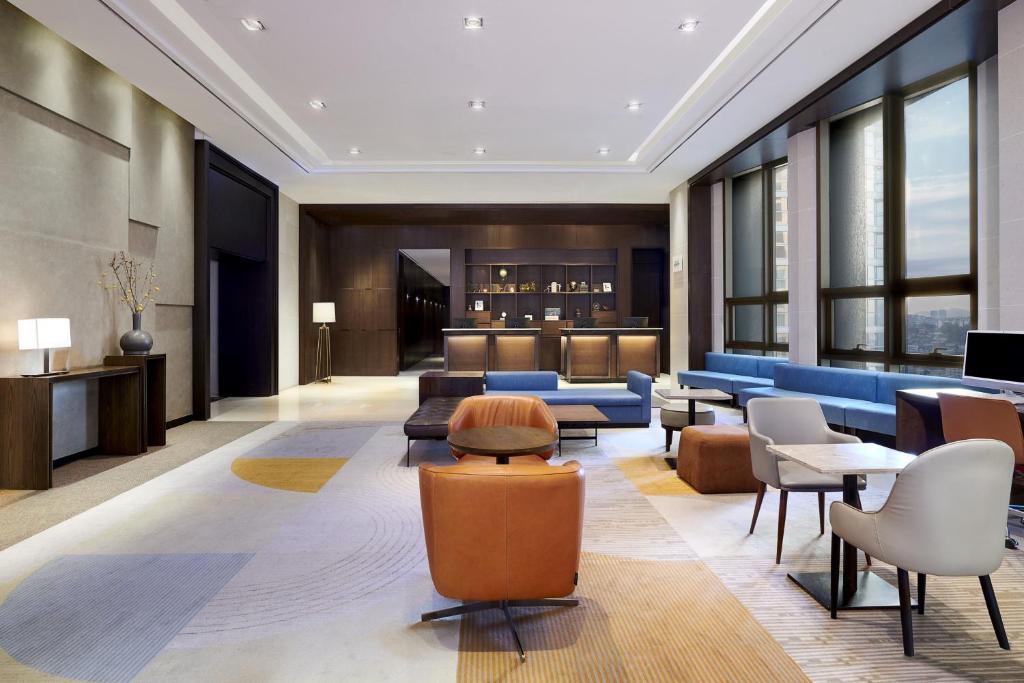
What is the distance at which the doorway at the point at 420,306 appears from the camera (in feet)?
45.3

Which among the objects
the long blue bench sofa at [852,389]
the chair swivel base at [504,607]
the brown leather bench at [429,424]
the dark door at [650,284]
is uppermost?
the dark door at [650,284]

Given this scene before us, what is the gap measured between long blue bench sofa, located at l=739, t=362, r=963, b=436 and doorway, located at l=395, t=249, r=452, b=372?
7965 millimetres

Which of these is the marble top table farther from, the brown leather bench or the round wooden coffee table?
the brown leather bench

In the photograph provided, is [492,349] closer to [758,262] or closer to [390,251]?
[390,251]

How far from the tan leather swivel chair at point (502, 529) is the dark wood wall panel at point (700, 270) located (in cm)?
832

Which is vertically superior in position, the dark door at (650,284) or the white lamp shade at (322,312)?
the dark door at (650,284)

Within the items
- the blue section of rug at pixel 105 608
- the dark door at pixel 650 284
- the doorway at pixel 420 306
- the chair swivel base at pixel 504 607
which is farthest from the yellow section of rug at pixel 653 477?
the dark door at pixel 650 284

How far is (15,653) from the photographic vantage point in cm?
212

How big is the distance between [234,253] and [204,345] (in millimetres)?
1867

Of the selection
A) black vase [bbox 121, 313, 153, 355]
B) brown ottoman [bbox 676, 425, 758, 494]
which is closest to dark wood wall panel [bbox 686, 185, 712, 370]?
brown ottoman [bbox 676, 425, 758, 494]

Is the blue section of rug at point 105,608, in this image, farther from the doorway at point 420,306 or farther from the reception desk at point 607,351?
the doorway at point 420,306

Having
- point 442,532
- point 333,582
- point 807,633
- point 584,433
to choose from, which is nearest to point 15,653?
point 333,582

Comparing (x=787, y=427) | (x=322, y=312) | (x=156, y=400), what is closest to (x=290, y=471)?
(x=156, y=400)

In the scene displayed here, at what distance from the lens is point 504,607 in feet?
7.39
